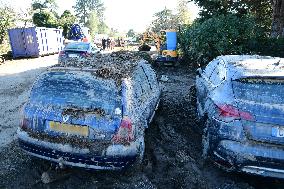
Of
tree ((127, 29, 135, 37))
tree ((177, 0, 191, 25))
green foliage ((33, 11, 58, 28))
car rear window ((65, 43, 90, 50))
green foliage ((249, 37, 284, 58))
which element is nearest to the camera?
green foliage ((249, 37, 284, 58))

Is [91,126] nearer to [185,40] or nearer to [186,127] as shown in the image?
[186,127]

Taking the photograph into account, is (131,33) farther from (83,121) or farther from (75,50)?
(83,121)

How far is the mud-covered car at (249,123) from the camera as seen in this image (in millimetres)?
4465

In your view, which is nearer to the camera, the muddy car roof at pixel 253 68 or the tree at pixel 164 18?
the muddy car roof at pixel 253 68

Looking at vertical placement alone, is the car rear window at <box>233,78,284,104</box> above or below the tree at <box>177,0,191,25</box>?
below

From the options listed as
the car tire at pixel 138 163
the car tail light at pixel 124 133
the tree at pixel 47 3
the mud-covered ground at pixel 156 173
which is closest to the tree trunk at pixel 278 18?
the mud-covered ground at pixel 156 173

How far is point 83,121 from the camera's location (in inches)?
177

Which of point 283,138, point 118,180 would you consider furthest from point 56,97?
point 283,138

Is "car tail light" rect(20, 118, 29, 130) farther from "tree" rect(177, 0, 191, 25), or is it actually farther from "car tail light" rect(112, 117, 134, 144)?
"tree" rect(177, 0, 191, 25)

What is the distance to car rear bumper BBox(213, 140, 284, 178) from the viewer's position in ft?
14.5

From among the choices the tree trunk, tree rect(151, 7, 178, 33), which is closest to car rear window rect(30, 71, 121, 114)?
the tree trunk

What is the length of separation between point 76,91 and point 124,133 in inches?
36.8

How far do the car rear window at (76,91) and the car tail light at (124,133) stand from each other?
0.25 m

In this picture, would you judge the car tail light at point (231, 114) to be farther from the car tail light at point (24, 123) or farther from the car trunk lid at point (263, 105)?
the car tail light at point (24, 123)
